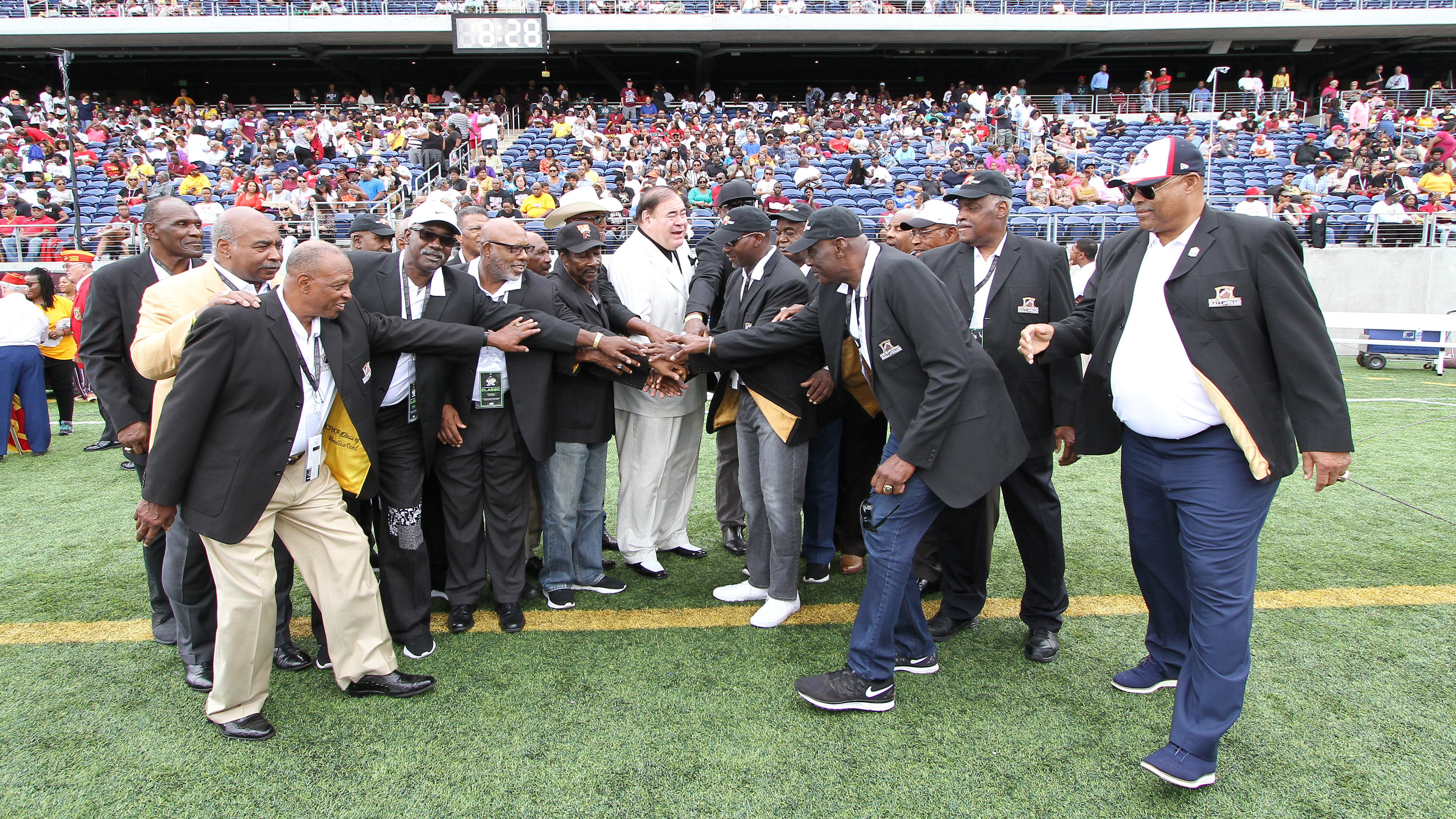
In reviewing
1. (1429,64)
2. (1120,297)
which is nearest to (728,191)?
(1120,297)

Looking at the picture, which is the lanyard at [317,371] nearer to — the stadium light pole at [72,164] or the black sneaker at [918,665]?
the black sneaker at [918,665]

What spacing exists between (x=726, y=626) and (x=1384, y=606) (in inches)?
125

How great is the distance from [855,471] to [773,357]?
1.04 metres

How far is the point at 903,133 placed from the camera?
2280cm

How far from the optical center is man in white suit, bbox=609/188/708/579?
4770mm

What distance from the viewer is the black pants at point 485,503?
4098 millimetres

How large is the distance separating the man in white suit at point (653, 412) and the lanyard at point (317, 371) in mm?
1712

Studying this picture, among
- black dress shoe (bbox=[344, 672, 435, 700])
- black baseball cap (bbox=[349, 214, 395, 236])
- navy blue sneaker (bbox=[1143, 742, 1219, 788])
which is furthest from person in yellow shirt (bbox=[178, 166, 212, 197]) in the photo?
navy blue sneaker (bbox=[1143, 742, 1219, 788])

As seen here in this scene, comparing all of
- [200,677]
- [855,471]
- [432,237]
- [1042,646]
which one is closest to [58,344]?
[200,677]

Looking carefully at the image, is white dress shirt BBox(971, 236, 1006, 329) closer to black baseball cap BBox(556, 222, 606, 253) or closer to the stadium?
the stadium

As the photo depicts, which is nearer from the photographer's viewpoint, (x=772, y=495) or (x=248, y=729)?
(x=248, y=729)

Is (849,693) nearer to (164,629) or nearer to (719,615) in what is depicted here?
(719,615)

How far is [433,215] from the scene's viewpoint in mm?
3871

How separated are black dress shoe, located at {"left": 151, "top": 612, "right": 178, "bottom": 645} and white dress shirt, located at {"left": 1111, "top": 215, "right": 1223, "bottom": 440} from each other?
13.8ft
